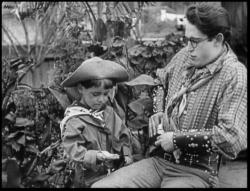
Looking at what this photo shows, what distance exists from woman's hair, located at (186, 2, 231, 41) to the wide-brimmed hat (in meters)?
0.54

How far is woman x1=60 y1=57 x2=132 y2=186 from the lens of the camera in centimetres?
283

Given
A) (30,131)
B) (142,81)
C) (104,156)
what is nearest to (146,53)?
(142,81)

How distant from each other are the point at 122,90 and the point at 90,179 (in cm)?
84

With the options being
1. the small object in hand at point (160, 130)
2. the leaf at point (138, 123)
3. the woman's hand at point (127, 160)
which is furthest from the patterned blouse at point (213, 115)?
the leaf at point (138, 123)

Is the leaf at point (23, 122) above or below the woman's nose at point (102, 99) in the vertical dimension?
below

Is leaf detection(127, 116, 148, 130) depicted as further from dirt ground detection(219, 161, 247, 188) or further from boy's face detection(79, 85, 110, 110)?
dirt ground detection(219, 161, 247, 188)

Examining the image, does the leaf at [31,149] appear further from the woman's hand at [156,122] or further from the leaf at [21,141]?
the woman's hand at [156,122]

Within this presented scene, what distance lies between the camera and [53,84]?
399 cm

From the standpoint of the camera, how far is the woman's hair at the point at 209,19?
2.87 meters

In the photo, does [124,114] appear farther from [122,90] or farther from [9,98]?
[9,98]

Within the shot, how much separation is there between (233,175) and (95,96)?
7.61 ft

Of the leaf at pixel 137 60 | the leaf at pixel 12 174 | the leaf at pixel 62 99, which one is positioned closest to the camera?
the leaf at pixel 12 174

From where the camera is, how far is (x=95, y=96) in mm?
2930

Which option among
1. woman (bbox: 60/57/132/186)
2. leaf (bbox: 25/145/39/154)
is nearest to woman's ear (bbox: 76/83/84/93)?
woman (bbox: 60/57/132/186)
